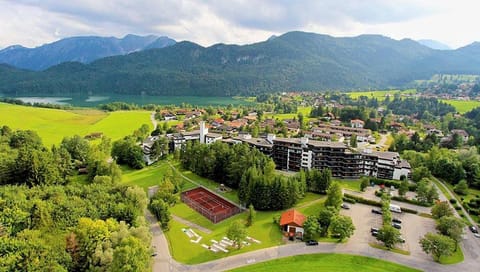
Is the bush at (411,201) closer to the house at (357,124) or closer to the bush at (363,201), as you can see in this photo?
the bush at (363,201)

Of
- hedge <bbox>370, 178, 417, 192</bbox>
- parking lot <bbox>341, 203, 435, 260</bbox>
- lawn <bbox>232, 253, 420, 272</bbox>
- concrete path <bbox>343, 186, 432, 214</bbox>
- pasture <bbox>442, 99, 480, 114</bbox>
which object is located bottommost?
lawn <bbox>232, 253, 420, 272</bbox>

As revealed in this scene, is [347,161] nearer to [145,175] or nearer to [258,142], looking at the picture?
[258,142]

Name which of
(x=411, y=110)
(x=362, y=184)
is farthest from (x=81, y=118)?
(x=411, y=110)

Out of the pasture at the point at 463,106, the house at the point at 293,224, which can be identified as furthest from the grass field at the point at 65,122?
the pasture at the point at 463,106

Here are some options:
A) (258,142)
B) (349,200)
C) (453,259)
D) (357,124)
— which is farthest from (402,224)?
(357,124)

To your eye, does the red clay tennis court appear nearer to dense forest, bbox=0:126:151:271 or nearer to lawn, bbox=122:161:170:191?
lawn, bbox=122:161:170:191

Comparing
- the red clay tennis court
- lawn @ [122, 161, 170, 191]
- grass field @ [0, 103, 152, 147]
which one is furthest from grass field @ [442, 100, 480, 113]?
grass field @ [0, 103, 152, 147]

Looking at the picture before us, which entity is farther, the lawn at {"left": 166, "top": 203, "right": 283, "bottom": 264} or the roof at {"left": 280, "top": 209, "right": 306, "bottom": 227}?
the roof at {"left": 280, "top": 209, "right": 306, "bottom": 227}
